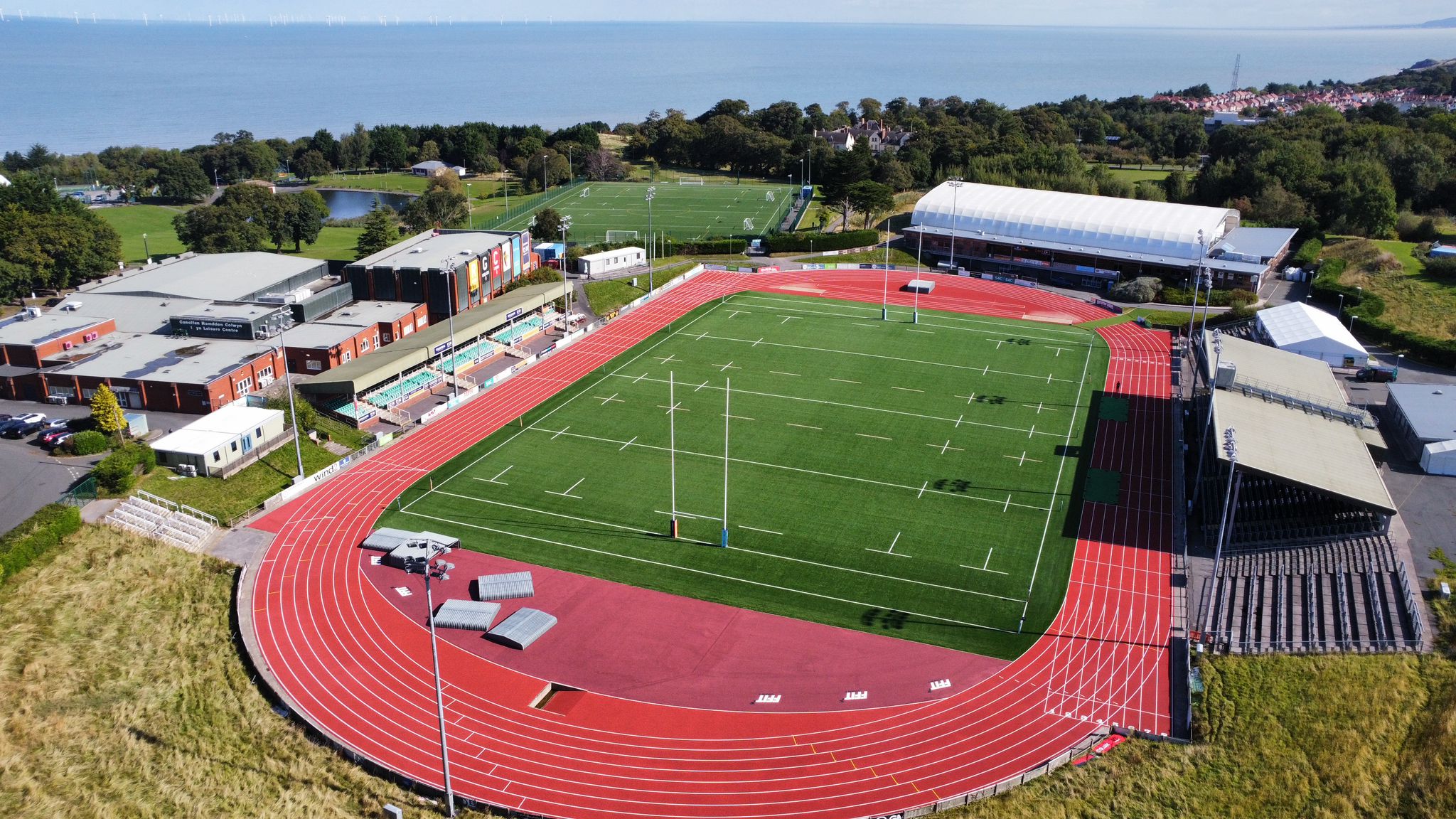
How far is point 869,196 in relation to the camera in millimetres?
101438

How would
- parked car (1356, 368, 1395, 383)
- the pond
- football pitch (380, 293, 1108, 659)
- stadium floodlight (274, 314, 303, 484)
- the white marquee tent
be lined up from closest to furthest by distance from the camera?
football pitch (380, 293, 1108, 659), stadium floodlight (274, 314, 303, 484), parked car (1356, 368, 1395, 383), the white marquee tent, the pond

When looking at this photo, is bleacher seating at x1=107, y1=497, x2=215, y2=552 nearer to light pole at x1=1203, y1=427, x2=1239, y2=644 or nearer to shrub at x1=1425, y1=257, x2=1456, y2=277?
light pole at x1=1203, y1=427, x2=1239, y2=644

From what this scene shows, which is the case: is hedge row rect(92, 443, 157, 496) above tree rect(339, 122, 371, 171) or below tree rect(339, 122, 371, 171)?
below

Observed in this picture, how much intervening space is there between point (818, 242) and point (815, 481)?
52.7m

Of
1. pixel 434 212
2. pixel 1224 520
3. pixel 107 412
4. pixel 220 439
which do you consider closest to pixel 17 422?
pixel 107 412

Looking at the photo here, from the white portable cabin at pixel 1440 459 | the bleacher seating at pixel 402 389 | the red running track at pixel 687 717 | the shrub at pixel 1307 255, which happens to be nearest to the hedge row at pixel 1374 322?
the shrub at pixel 1307 255

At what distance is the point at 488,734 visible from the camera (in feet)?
106

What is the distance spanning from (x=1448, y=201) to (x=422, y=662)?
118576 millimetres

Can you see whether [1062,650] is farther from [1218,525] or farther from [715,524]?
[715,524]

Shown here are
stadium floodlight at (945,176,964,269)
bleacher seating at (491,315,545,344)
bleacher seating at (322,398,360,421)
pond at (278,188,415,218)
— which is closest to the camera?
bleacher seating at (322,398,360,421)

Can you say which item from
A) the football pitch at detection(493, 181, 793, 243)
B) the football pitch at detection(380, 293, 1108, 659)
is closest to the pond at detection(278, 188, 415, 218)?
the football pitch at detection(493, 181, 793, 243)

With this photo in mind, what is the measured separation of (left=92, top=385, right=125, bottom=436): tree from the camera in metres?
51.7

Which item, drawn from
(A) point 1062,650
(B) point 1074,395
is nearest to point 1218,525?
(A) point 1062,650

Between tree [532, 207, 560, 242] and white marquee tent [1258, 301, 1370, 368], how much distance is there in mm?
63804
